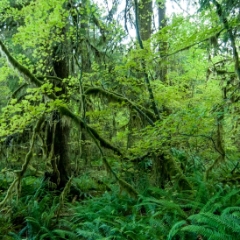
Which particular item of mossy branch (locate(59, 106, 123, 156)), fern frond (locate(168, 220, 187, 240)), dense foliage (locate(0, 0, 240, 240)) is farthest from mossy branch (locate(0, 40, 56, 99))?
fern frond (locate(168, 220, 187, 240))

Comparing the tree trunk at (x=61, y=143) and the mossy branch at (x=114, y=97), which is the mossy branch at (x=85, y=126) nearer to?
the mossy branch at (x=114, y=97)

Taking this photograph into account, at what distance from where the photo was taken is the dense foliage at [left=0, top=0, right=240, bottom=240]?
483 cm

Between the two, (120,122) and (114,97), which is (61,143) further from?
(114,97)

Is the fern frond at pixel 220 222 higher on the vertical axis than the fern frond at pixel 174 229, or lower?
higher

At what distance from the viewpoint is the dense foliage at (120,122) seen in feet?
15.8

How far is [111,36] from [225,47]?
299 centimetres

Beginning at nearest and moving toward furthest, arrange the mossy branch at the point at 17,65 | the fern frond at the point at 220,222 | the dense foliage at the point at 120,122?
the fern frond at the point at 220,222 → the dense foliage at the point at 120,122 → the mossy branch at the point at 17,65

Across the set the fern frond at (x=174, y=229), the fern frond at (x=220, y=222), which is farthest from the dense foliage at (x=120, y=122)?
the fern frond at (x=174, y=229)

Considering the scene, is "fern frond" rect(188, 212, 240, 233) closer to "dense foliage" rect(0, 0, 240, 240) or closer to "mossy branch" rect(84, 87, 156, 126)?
"dense foliage" rect(0, 0, 240, 240)

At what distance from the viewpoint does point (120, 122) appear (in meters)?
8.74

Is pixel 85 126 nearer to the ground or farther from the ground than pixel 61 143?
farther from the ground

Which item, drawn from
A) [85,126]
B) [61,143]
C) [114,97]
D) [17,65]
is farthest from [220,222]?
[61,143]

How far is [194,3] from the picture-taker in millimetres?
5617

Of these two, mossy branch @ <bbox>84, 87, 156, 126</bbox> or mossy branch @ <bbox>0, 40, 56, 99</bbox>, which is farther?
mossy branch @ <bbox>84, 87, 156, 126</bbox>
